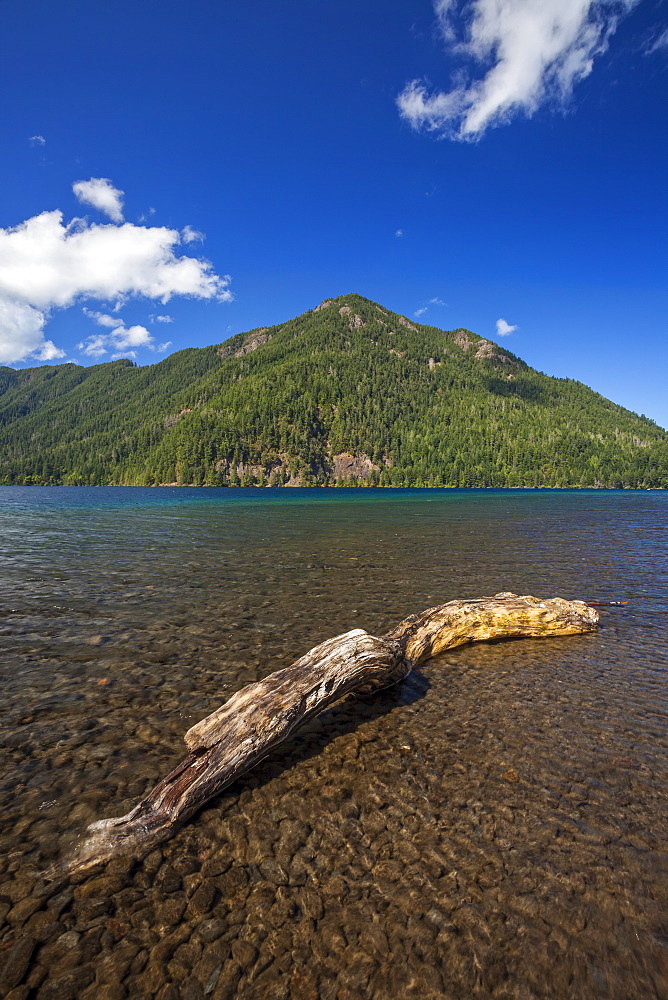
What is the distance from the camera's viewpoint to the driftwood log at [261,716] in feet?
15.6

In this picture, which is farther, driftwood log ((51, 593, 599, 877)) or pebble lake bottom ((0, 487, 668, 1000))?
driftwood log ((51, 593, 599, 877))

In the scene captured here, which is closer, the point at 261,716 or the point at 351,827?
the point at 351,827

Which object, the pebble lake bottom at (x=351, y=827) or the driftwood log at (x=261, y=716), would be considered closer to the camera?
the pebble lake bottom at (x=351, y=827)

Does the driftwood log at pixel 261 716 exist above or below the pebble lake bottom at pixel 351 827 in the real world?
above

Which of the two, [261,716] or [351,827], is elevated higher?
[261,716]

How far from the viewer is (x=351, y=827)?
16.1 ft

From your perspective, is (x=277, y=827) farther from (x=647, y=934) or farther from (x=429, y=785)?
(x=647, y=934)

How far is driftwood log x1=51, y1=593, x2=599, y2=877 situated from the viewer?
4746mm

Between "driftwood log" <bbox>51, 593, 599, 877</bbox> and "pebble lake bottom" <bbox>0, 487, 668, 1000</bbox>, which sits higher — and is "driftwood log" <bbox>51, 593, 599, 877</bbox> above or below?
above

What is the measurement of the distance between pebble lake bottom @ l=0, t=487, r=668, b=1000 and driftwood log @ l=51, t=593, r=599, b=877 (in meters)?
0.21

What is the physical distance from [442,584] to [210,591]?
28.1 ft

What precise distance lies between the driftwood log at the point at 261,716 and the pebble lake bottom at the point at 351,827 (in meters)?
0.21

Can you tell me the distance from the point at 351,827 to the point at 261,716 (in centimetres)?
171

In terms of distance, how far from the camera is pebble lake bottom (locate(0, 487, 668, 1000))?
11.4 feet
